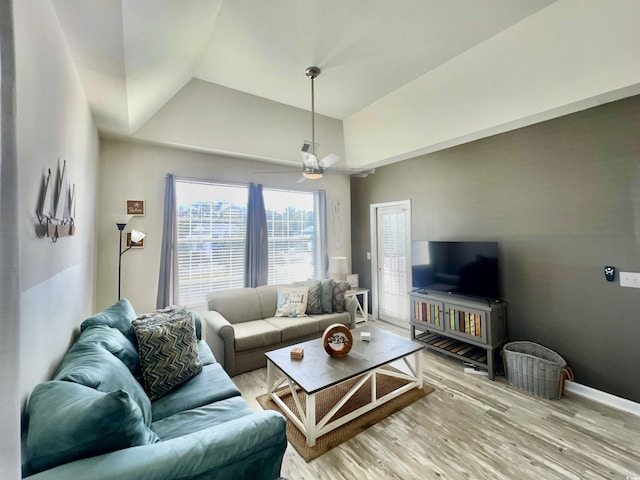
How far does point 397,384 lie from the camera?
287 centimetres

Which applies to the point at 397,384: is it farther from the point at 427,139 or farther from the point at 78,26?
the point at 78,26

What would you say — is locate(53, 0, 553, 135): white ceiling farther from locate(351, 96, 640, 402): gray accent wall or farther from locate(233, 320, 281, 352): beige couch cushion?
locate(233, 320, 281, 352): beige couch cushion

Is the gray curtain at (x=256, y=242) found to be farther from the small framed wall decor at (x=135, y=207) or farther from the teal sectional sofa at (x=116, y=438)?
the teal sectional sofa at (x=116, y=438)

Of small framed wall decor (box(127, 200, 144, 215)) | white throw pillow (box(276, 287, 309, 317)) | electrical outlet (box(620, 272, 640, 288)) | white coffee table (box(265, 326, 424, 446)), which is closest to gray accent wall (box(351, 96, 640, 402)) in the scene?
electrical outlet (box(620, 272, 640, 288))

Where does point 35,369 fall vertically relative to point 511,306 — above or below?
above

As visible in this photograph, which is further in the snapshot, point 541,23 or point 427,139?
point 427,139

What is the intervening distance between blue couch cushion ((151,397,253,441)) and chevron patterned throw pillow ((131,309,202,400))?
30cm

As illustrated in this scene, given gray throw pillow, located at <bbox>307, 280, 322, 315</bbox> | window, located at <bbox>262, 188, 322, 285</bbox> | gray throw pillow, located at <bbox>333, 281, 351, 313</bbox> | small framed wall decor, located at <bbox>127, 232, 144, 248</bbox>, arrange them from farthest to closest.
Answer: window, located at <bbox>262, 188, 322, 285</bbox>
gray throw pillow, located at <bbox>333, 281, 351, 313</bbox>
gray throw pillow, located at <bbox>307, 280, 322, 315</bbox>
small framed wall decor, located at <bbox>127, 232, 144, 248</bbox>

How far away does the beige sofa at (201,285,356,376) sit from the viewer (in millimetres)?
3010

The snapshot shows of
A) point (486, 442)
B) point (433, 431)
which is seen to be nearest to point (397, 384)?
point (433, 431)

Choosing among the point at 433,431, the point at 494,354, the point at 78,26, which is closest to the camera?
the point at 78,26

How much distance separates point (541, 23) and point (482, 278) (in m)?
2.43

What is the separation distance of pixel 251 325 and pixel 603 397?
11.8 ft

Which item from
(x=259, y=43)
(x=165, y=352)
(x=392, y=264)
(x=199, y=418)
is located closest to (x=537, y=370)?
(x=392, y=264)
